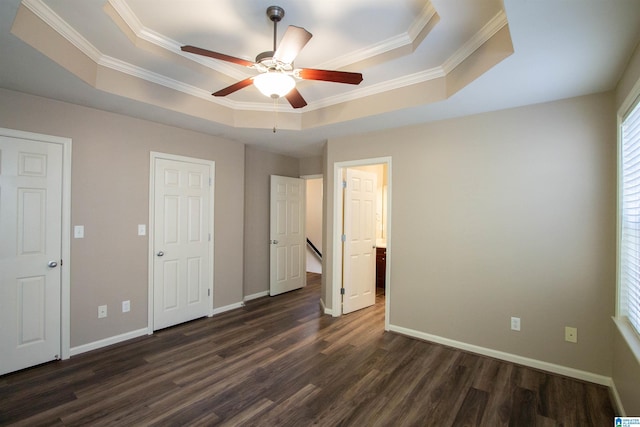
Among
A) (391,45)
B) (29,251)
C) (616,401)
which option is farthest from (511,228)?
(29,251)

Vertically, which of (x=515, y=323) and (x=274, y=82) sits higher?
(x=274, y=82)

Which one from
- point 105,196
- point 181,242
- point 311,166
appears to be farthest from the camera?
point 311,166

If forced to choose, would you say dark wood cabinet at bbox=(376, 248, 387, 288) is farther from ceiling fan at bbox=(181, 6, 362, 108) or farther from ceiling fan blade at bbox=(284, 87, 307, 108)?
ceiling fan at bbox=(181, 6, 362, 108)

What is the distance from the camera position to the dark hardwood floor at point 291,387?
6.74 feet

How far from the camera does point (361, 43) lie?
2369 millimetres

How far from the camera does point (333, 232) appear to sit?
13.3ft

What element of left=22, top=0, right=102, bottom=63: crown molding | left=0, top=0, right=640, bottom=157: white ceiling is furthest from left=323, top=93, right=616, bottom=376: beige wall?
left=22, top=0, right=102, bottom=63: crown molding

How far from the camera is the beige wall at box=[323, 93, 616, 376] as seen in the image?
248 cm

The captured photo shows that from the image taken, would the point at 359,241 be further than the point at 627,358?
Yes

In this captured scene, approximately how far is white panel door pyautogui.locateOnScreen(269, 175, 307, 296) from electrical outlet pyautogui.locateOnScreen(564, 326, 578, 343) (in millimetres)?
3806

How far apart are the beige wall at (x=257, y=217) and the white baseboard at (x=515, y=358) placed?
233 cm

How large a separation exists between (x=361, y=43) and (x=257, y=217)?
3.18 meters

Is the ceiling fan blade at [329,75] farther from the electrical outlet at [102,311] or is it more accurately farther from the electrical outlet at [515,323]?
the electrical outlet at [102,311]

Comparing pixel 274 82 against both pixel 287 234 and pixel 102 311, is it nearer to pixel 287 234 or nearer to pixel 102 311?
pixel 102 311
